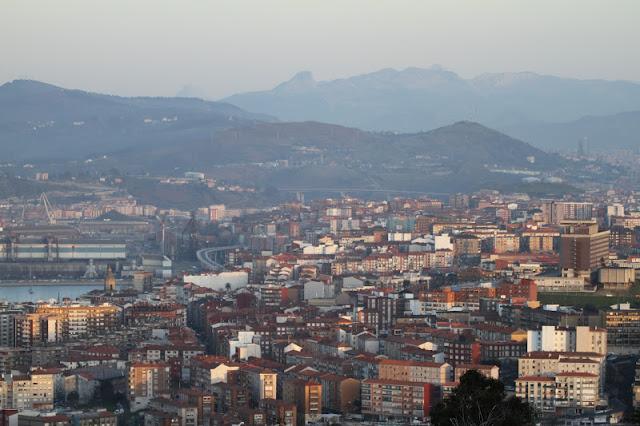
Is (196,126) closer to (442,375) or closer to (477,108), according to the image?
(477,108)

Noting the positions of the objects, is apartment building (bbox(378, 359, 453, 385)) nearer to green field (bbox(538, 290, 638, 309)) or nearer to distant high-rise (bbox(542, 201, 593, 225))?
green field (bbox(538, 290, 638, 309))

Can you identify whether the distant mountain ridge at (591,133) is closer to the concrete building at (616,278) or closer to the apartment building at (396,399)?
the concrete building at (616,278)

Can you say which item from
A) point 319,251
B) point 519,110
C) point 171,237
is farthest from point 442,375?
point 519,110

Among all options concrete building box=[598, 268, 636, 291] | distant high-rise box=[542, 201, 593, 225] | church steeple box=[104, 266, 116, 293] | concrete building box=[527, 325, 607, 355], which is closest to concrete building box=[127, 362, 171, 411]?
concrete building box=[527, 325, 607, 355]

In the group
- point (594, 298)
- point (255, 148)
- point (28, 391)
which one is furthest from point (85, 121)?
point (28, 391)

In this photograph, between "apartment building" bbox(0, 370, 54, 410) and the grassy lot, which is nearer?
"apartment building" bbox(0, 370, 54, 410)

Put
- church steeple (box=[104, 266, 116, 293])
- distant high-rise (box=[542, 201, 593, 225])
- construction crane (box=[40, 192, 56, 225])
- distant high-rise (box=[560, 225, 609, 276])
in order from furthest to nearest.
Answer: construction crane (box=[40, 192, 56, 225])
distant high-rise (box=[542, 201, 593, 225])
church steeple (box=[104, 266, 116, 293])
distant high-rise (box=[560, 225, 609, 276])
